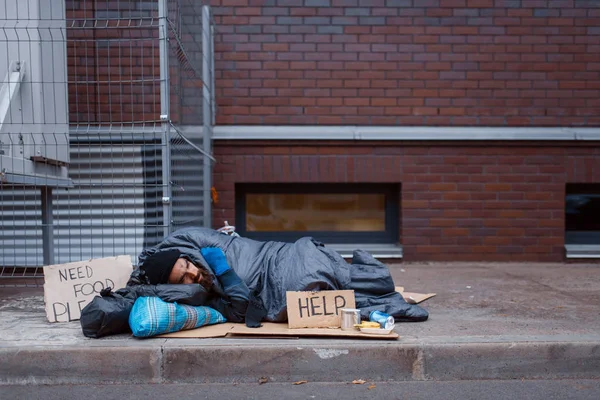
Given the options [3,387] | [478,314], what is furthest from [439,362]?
[3,387]

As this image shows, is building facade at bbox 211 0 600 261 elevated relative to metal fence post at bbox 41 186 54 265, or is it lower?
elevated

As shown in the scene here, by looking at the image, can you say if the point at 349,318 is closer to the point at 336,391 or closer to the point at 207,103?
the point at 336,391

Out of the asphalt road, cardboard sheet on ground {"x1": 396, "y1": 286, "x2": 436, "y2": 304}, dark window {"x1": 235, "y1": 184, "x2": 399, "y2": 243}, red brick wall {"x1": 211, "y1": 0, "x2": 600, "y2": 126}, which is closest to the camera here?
the asphalt road

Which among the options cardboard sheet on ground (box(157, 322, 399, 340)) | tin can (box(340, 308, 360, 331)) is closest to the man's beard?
cardboard sheet on ground (box(157, 322, 399, 340))

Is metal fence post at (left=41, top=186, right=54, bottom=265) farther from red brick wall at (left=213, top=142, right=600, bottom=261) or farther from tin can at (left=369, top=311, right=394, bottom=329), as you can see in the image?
tin can at (left=369, top=311, right=394, bottom=329)

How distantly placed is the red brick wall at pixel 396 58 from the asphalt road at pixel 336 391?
3.61m

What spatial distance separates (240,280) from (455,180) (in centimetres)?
334

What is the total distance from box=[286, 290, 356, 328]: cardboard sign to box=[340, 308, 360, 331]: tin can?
0.08 m

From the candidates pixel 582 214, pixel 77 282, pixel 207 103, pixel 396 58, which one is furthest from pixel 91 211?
pixel 582 214

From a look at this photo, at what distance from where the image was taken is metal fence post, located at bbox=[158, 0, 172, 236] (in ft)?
15.1

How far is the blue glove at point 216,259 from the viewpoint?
4223 mm

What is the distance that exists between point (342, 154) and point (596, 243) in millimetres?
3056

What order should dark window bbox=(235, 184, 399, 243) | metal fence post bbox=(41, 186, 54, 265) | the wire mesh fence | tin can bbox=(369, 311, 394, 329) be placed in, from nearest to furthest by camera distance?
1. tin can bbox=(369, 311, 394, 329)
2. the wire mesh fence
3. metal fence post bbox=(41, 186, 54, 265)
4. dark window bbox=(235, 184, 399, 243)

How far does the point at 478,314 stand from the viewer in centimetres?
452
